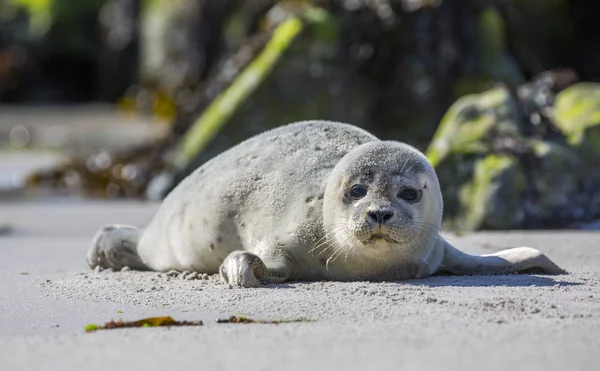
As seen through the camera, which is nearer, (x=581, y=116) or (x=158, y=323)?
(x=158, y=323)

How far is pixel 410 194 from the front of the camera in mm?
4469

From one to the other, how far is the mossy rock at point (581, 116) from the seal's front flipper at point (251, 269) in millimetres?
3306

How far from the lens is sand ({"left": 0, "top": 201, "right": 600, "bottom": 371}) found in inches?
Answer: 118

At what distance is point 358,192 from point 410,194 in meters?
0.21

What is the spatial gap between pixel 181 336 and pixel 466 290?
131cm

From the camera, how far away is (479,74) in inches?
388

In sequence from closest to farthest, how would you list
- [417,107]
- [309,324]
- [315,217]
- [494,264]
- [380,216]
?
[309,324]
[380,216]
[315,217]
[494,264]
[417,107]

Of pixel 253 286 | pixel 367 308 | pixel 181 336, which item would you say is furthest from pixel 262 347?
pixel 253 286

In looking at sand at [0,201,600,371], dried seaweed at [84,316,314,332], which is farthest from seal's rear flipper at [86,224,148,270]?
dried seaweed at [84,316,314,332]

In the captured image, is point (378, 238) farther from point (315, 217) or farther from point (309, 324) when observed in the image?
point (309, 324)

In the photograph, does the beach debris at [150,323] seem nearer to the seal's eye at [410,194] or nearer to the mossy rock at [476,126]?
the seal's eye at [410,194]

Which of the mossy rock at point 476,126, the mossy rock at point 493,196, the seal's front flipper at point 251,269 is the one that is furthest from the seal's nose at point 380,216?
the mossy rock at point 476,126

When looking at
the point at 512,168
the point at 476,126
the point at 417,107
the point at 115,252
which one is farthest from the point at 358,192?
the point at 417,107

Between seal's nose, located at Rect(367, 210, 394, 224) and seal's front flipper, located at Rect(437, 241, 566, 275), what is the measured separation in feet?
1.83
